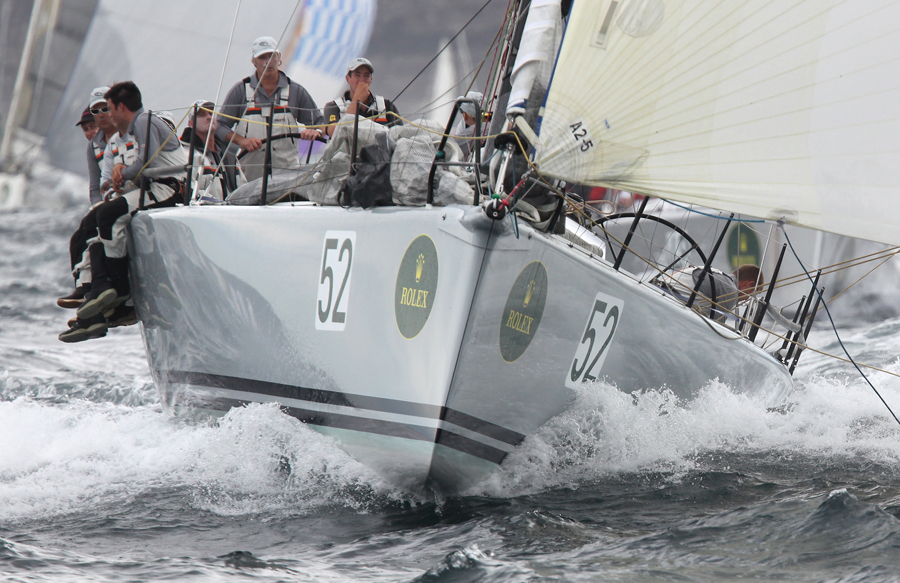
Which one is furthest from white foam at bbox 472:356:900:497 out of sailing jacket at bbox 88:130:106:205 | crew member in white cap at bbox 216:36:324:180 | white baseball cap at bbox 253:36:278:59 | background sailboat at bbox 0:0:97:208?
background sailboat at bbox 0:0:97:208

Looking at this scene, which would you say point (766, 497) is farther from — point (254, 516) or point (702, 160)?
point (254, 516)

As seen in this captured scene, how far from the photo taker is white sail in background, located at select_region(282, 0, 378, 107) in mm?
11039

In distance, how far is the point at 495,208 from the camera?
8.73ft

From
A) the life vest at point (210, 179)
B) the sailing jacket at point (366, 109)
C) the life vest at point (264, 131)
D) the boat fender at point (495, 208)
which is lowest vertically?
the life vest at point (210, 179)

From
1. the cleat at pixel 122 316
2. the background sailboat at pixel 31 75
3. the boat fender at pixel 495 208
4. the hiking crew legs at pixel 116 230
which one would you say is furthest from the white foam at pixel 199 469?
the background sailboat at pixel 31 75

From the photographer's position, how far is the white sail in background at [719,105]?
2645 millimetres

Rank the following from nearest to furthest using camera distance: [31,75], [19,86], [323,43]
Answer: [323,43] < [31,75] < [19,86]

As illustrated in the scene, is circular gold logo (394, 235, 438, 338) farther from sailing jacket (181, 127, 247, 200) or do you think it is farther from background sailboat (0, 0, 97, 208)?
background sailboat (0, 0, 97, 208)

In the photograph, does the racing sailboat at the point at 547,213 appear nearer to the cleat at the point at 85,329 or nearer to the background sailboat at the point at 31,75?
the cleat at the point at 85,329

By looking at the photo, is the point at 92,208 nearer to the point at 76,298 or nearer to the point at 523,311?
the point at 76,298

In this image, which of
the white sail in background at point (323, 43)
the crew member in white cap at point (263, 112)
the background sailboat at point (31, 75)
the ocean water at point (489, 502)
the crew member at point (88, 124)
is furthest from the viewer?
the background sailboat at point (31, 75)

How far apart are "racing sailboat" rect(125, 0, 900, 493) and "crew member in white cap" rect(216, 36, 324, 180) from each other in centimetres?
97

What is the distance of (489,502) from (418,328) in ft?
2.12

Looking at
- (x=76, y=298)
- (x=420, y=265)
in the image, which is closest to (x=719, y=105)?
(x=420, y=265)
